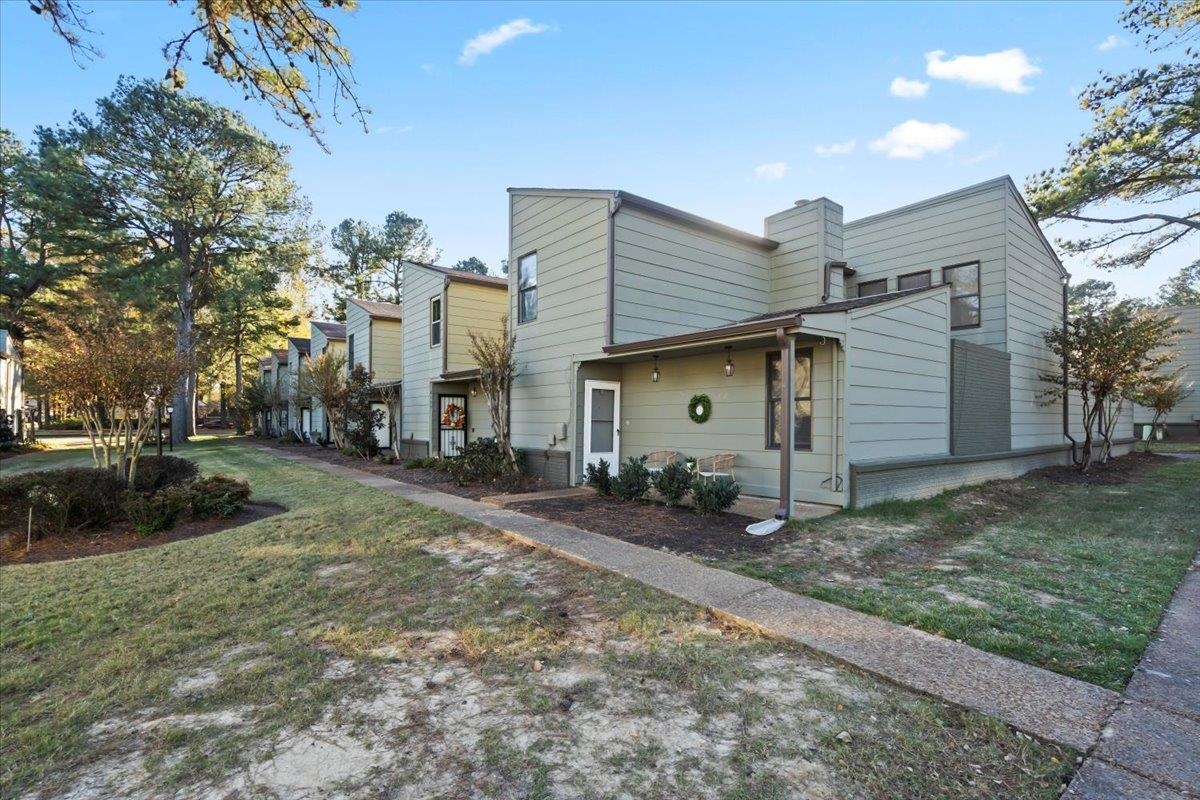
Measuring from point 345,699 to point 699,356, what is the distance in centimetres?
735

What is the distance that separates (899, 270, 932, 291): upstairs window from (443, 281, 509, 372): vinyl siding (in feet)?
30.1

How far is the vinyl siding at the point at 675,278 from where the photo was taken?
9383mm

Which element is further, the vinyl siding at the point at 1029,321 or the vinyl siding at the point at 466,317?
the vinyl siding at the point at 466,317

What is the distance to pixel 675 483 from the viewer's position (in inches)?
309

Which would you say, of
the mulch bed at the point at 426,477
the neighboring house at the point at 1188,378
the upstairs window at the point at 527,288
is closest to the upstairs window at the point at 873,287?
the upstairs window at the point at 527,288

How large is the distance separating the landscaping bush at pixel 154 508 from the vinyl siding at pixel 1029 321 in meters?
14.1

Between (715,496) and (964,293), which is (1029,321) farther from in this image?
(715,496)

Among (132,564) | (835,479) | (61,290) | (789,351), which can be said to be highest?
(61,290)

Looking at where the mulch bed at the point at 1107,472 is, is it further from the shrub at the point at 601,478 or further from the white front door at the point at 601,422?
the shrub at the point at 601,478

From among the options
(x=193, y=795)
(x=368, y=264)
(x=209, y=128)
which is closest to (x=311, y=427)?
(x=209, y=128)

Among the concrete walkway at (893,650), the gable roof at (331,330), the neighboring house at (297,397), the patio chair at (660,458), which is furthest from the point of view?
the neighboring house at (297,397)

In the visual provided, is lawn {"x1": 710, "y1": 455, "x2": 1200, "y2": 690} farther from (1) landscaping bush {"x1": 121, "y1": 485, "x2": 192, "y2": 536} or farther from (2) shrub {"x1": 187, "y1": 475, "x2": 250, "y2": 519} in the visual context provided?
(1) landscaping bush {"x1": 121, "y1": 485, "x2": 192, "y2": 536}

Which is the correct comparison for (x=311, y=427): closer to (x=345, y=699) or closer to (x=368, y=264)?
(x=368, y=264)

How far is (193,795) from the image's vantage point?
2.17 meters
